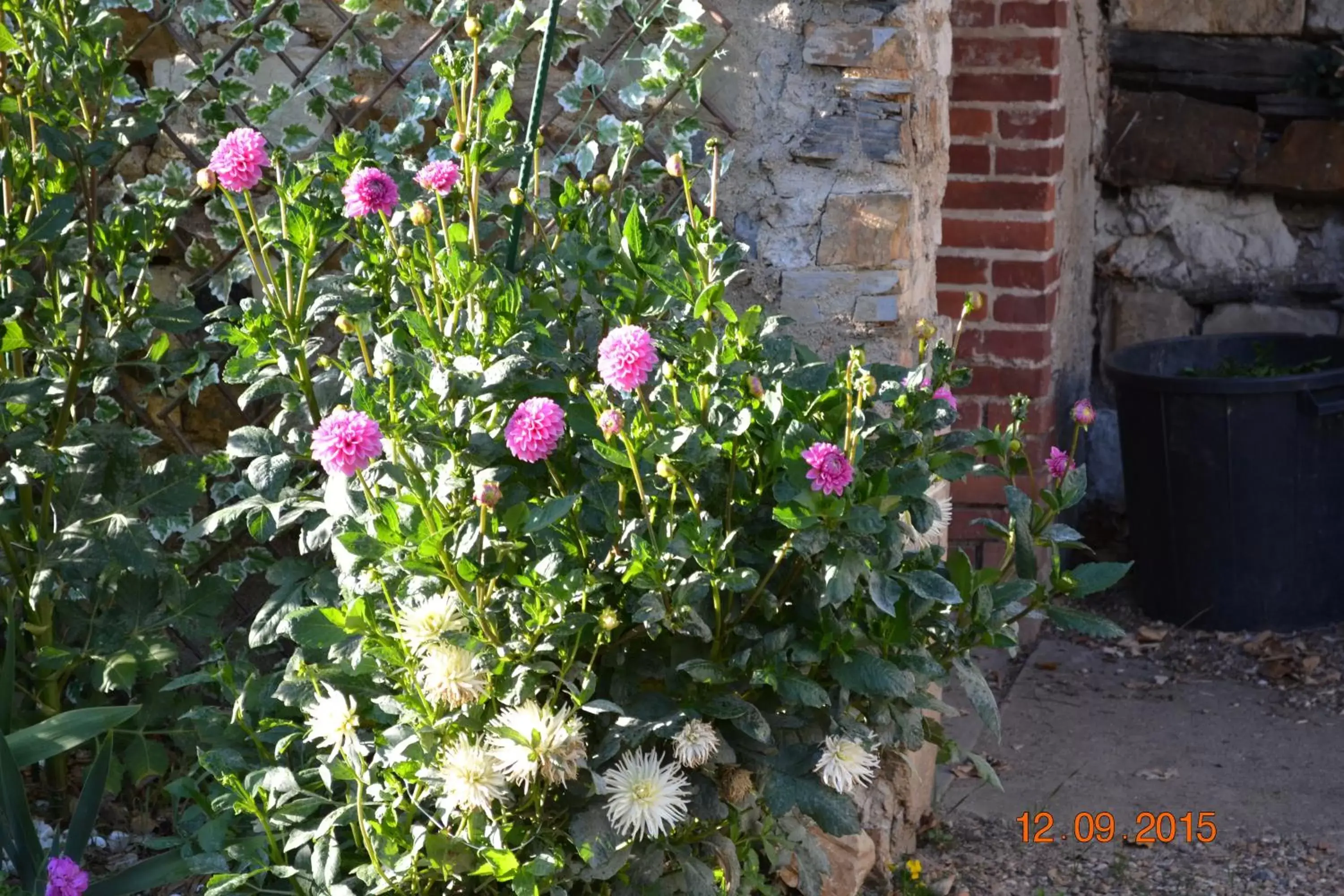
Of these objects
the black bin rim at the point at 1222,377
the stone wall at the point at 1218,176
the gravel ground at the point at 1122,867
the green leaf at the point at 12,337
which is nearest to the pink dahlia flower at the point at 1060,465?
the gravel ground at the point at 1122,867

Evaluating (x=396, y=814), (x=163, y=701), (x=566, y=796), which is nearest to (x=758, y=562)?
(x=566, y=796)

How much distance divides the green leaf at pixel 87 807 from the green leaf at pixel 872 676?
0.92 m

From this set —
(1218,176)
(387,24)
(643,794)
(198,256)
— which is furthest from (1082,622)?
(1218,176)

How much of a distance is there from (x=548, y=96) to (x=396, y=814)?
108cm

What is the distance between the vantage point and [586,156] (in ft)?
6.74

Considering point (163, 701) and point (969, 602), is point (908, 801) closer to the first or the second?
point (969, 602)

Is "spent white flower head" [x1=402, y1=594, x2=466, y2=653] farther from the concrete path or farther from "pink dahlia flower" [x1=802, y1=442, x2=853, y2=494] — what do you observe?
the concrete path

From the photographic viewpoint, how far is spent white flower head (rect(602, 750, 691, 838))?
57.9 inches

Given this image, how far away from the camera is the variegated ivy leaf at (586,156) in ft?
6.72

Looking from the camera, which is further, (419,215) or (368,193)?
(368,193)

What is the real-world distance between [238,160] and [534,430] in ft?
1.68

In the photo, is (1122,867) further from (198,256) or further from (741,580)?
(198,256)

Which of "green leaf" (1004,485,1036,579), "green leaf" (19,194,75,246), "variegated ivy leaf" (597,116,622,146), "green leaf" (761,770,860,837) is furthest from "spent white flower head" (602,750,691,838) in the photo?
"green leaf" (19,194,75,246)

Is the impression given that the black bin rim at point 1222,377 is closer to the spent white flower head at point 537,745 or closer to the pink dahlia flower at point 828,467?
the pink dahlia flower at point 828,467
